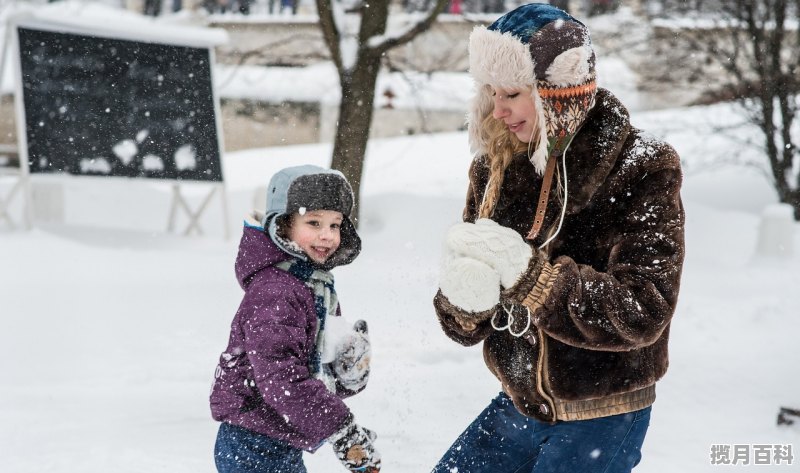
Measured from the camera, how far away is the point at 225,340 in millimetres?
6621

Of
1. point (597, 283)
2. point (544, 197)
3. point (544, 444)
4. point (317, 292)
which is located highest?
point (544, 197)

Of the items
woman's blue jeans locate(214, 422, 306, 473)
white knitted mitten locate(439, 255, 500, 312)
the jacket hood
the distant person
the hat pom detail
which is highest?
the distant person

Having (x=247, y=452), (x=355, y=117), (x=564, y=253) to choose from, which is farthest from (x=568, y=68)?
(x=355, y=117)

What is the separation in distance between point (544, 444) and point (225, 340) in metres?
4.56

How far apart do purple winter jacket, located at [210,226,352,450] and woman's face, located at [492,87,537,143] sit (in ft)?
A: 2.55

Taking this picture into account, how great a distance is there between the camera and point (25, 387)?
549 cm

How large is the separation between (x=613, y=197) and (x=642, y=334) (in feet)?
1.11

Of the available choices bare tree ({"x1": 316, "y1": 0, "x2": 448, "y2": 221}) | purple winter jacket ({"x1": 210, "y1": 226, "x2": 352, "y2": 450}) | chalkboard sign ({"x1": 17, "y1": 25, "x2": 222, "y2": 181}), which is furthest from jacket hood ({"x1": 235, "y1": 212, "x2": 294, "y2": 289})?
chalkboard sign ({"x1": 17, "y1": 25, "x2": 222, "y2": 181})

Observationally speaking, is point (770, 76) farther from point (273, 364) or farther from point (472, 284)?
point (472, 284)

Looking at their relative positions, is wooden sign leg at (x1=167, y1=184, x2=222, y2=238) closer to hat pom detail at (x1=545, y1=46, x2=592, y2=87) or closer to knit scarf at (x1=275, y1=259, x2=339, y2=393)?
knit scarf at (x1=275, y1=259, x2=339, y2=393)

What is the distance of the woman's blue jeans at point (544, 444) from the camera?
7.50 feet

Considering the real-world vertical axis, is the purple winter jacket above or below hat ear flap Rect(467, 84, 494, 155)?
below

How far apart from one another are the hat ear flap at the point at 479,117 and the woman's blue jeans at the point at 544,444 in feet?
2.26

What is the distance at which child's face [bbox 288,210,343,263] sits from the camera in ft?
8.95
